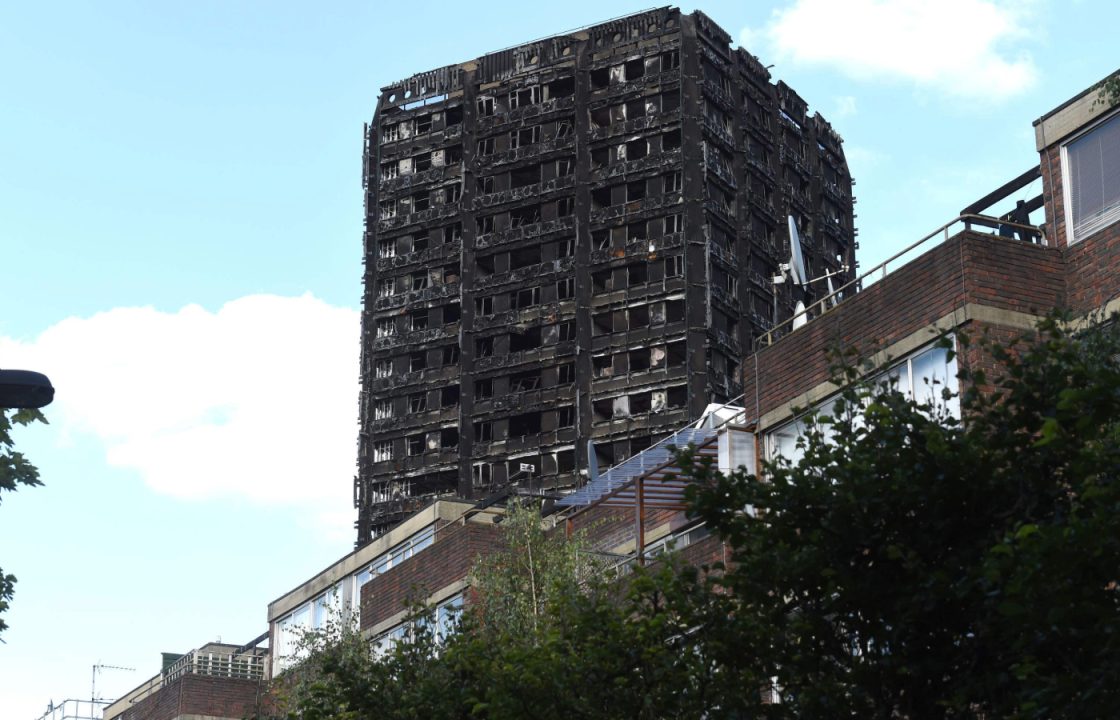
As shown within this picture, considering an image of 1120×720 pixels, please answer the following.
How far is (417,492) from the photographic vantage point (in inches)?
4710

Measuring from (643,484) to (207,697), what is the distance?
108 feet

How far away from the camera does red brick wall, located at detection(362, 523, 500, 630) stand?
152ft

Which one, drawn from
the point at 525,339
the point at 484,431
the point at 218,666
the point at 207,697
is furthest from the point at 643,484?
the point at 525,339

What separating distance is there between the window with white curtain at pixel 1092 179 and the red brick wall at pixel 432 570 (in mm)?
19506

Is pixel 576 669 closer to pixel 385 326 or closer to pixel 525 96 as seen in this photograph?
pixel 525 96

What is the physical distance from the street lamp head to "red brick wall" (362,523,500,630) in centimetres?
2795

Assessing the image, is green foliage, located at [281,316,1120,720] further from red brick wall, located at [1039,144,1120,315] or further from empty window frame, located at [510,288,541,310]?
empty window frame, located at [510,288,541,310]

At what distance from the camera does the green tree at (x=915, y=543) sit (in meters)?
16.9

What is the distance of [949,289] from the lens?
91.0 ft

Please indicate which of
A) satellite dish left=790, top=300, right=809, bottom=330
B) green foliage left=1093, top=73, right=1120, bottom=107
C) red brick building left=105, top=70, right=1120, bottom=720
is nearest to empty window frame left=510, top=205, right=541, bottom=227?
red brick building left=105, top=70, right=1120, bottom=720

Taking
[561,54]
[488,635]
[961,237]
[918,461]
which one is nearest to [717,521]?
[918,461]

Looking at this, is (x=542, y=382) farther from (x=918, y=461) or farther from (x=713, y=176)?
(x=918, y=461)

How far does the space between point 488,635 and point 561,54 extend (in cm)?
9410

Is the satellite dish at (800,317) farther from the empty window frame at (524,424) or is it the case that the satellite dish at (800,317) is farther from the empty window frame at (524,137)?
the empty window frame at (524,137)
